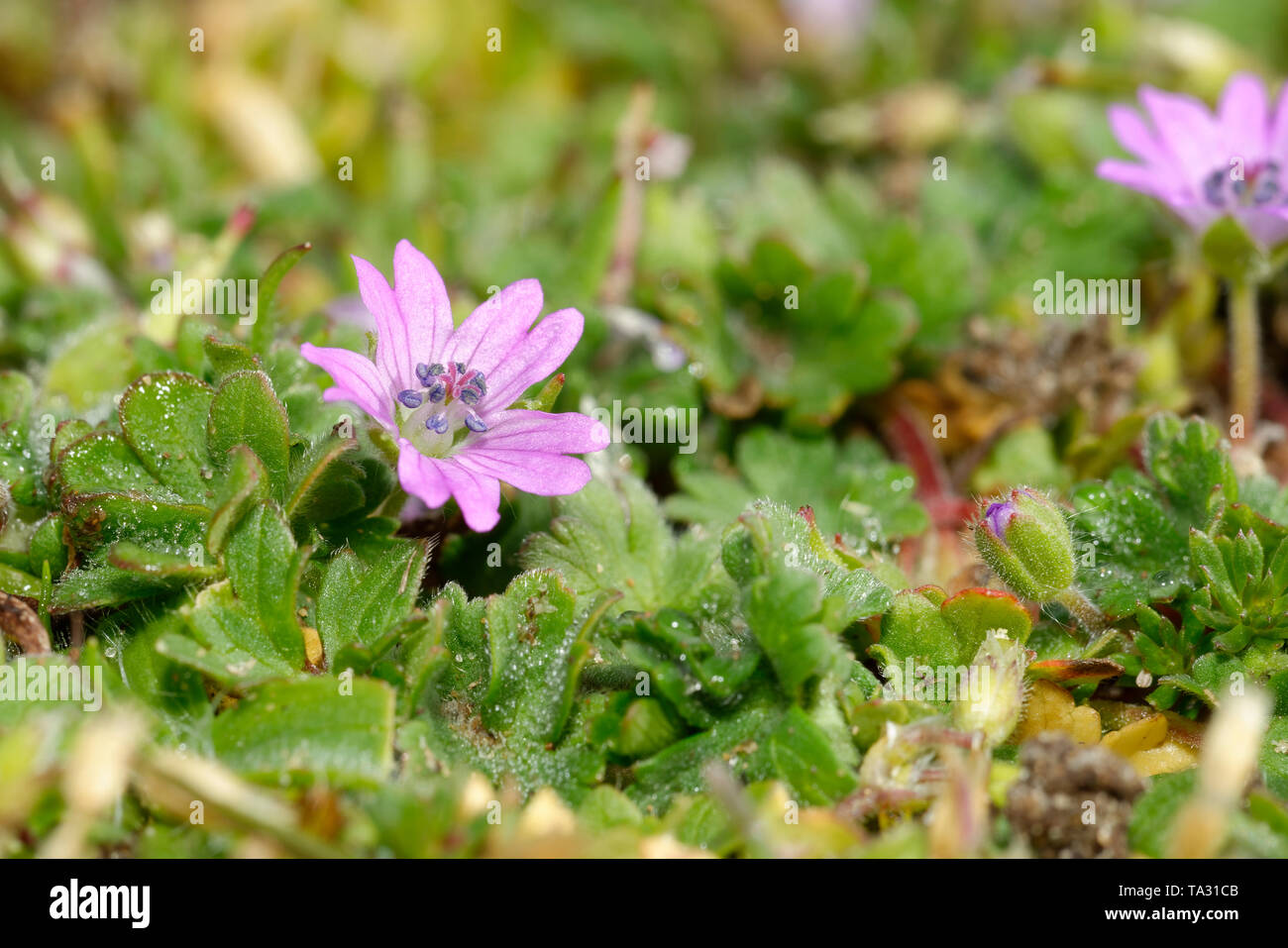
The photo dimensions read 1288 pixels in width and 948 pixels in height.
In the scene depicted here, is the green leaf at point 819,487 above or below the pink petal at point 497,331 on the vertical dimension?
below

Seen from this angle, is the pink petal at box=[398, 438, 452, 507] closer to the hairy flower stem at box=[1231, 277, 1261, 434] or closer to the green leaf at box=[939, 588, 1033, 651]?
the green leaf at box=[939, 588, 1033, 651]

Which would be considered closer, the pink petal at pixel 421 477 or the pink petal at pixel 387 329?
the pink petal at pixel 421 477

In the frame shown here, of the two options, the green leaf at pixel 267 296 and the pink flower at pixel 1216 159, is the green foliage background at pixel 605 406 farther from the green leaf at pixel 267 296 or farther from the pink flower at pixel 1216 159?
the pink flower at pixel 1216 159

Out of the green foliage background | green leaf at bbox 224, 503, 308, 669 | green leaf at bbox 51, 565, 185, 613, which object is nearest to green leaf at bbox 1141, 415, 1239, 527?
the green foliage background

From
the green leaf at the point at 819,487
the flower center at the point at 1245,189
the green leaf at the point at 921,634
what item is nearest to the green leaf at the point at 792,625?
the green leaf at the point at 921,634

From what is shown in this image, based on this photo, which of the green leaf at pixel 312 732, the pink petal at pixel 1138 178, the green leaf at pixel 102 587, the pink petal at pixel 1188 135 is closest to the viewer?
the green leaf at pixel 312 732

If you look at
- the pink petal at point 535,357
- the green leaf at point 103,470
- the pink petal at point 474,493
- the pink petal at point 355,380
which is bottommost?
the pink petal at point 474,493

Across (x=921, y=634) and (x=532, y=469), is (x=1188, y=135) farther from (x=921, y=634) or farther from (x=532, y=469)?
(x=532, y=469)

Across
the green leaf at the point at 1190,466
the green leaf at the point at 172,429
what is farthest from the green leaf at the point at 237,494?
the green leaf at the point at 1190,466

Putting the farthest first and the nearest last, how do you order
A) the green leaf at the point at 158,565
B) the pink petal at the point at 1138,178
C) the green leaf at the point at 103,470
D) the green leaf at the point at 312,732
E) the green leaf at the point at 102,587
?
the pink petal at the point at 1138,178
the green leaf at the point at 103,470
the green leaf at the point at 102,587
the green leaf at the point at 158,565
the green leaf at the point at 312,732
